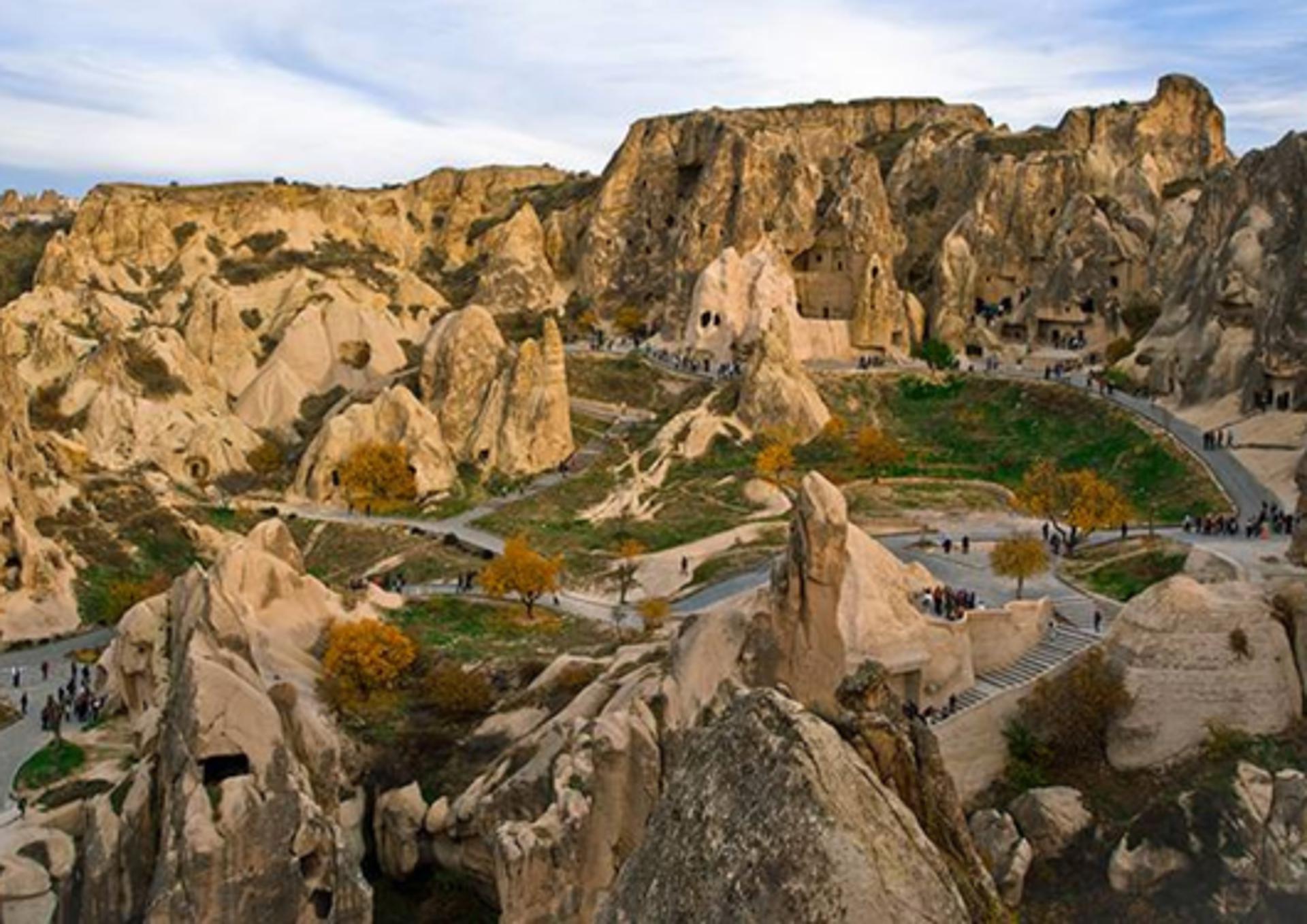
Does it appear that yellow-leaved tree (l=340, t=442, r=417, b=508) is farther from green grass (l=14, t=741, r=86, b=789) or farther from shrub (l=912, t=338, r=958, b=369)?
shrub (l=912, t=338, r=958, b=369)

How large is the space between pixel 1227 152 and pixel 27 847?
294 ft

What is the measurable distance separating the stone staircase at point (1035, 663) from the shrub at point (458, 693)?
421 inches

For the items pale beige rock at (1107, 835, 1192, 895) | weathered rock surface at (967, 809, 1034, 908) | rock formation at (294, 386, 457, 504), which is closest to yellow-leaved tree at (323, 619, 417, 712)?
weathered rock surface at (967, 809, 1034, 908)

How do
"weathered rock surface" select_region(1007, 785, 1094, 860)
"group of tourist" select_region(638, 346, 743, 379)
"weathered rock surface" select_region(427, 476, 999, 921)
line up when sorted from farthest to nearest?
"group of tourist" select_region(638, 346, 743, 379)
"weathered rock surface" select_region(1007, 785, 1094, 860)
"weathered rock surface" select_region(427, 476, 999, 921)

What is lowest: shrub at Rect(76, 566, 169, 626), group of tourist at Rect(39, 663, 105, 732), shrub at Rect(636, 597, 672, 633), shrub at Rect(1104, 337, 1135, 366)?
group of tourist at Rect(39, 663, 105, 732)

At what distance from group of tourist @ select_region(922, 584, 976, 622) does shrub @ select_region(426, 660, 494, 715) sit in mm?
10524

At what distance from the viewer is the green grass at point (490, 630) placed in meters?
36.1

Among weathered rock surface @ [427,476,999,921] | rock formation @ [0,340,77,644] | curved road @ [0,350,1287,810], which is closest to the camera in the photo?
weathered rock surface @ [427,476,999,921]

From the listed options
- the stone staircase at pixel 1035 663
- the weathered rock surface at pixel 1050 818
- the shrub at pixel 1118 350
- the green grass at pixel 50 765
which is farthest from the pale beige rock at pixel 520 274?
the weathered rock surface at pixel 1050 818

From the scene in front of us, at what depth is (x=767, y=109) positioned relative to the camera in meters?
107

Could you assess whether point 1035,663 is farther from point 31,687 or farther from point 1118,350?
point 1118,350

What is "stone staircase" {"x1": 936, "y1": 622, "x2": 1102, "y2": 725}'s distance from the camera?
30.2 metres

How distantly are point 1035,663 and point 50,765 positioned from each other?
72.9ft

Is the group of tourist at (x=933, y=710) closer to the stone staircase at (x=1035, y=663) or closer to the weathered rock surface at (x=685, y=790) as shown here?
the stone staircase at (x=1035, y=663)
